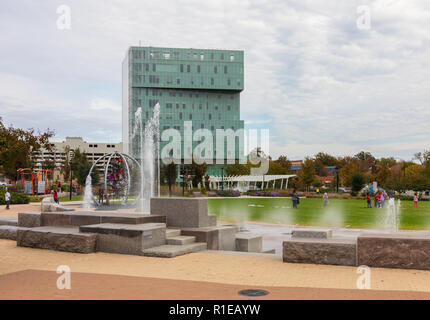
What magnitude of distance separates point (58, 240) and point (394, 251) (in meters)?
8.22

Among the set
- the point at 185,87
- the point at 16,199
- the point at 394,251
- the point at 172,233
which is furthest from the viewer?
the point at 185,87

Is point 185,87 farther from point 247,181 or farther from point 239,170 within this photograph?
point 247,181

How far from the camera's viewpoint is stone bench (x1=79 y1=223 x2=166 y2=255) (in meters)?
10.5

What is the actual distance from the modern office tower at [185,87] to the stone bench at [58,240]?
9842cm

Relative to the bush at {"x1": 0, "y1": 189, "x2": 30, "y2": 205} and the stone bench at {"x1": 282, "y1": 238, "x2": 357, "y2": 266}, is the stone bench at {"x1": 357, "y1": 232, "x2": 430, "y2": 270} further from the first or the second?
the bush at {"x1": 0, "y1": 189, "x2": 30, "y2": 205}

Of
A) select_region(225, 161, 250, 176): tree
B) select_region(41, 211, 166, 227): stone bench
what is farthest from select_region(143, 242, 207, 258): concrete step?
select_region(225, 161, 250, 176): tree

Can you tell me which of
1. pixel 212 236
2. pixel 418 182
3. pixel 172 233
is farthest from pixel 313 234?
pixel 418 182

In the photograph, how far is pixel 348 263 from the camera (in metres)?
8.92

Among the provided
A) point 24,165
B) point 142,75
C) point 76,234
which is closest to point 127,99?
point 142,75

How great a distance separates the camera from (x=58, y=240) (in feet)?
37.0

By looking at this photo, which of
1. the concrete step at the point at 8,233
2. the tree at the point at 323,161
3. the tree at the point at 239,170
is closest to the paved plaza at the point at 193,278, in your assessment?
the concrete step at the point at 8,233
